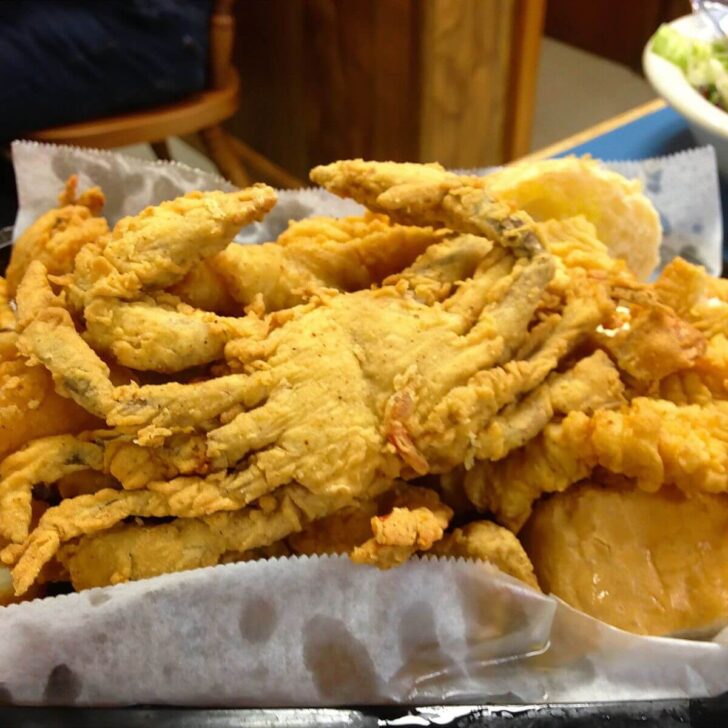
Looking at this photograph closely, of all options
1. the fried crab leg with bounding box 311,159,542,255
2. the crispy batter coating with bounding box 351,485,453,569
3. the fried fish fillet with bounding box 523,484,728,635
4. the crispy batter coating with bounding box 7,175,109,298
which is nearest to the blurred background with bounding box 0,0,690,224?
the crispy batter coating with bounding box 7,175,109,298

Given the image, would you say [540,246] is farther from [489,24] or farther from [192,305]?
[489,24]

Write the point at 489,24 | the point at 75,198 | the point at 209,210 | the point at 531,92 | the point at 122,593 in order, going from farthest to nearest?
1. the point at 531,92
2. the point at 489,24
3. the point at 75,198
4. the point at 209,210
5. the point at 122,593

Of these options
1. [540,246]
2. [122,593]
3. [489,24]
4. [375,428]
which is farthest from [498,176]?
[489,24]

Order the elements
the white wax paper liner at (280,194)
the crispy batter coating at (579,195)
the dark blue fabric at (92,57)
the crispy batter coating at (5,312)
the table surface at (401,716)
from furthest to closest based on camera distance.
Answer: the dark blue fabric at (92,57) → the white wax paper liner at (280,194) → the crispy batter coating at (579,195) → the crispy batter coating at (5,312) → the table surface at (401,716)

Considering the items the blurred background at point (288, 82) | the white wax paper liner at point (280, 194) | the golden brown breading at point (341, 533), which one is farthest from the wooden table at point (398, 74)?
the golden brown breading at point (341, 533)

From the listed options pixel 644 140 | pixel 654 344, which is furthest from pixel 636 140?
pixel 654 344

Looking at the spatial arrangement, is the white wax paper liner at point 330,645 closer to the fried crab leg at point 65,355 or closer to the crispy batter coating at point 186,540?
the crispy batter coating at point 186,540

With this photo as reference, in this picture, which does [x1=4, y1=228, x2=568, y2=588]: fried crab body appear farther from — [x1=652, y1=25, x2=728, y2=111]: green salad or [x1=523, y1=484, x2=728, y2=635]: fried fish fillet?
[x1=652, y1=25, x2=728, y2=111]: green salad

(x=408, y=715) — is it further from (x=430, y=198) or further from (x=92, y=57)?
(x=92, y=57)
